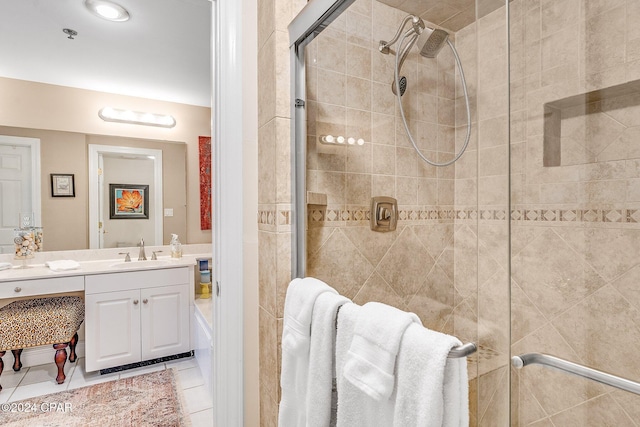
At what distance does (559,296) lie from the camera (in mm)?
841

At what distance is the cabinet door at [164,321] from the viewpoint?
2557 mm

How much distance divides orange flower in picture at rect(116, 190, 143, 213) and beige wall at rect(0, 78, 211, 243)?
1.03 ft

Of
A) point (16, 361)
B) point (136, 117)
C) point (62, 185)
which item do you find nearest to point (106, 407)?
point (16, 361)

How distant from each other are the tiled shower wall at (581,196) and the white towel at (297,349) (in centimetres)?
50

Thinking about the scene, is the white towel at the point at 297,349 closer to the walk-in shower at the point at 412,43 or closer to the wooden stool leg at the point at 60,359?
the walk-in shower at the point at 412,43

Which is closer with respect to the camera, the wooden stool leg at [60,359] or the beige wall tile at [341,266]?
the beige wall tile at [341,266]

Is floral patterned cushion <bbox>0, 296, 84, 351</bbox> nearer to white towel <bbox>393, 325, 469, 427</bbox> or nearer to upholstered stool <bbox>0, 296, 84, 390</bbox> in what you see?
upholstered stool <bbox>0, 296, 84, 390</bbox>

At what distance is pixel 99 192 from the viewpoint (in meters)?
2.90

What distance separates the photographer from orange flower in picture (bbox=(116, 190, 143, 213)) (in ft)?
9.77

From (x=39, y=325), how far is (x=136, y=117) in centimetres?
184

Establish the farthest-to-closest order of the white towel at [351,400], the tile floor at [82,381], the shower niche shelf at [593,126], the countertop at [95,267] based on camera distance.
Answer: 1. the countertop at [95,267]
2. the tile floor at [82,381]
3. the shower niche shelf at [593,126]
4. the white towel at [351,400]

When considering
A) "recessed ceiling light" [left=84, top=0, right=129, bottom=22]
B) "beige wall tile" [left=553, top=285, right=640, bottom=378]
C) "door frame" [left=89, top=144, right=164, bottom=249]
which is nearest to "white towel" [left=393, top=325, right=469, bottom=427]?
"beige wall tile" [left=553, top=285, right=640, bottom=378]

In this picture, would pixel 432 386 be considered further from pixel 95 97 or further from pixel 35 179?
pixel 95 97

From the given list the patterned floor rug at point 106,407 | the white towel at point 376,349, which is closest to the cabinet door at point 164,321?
the patterned floor rug at point 106,407
